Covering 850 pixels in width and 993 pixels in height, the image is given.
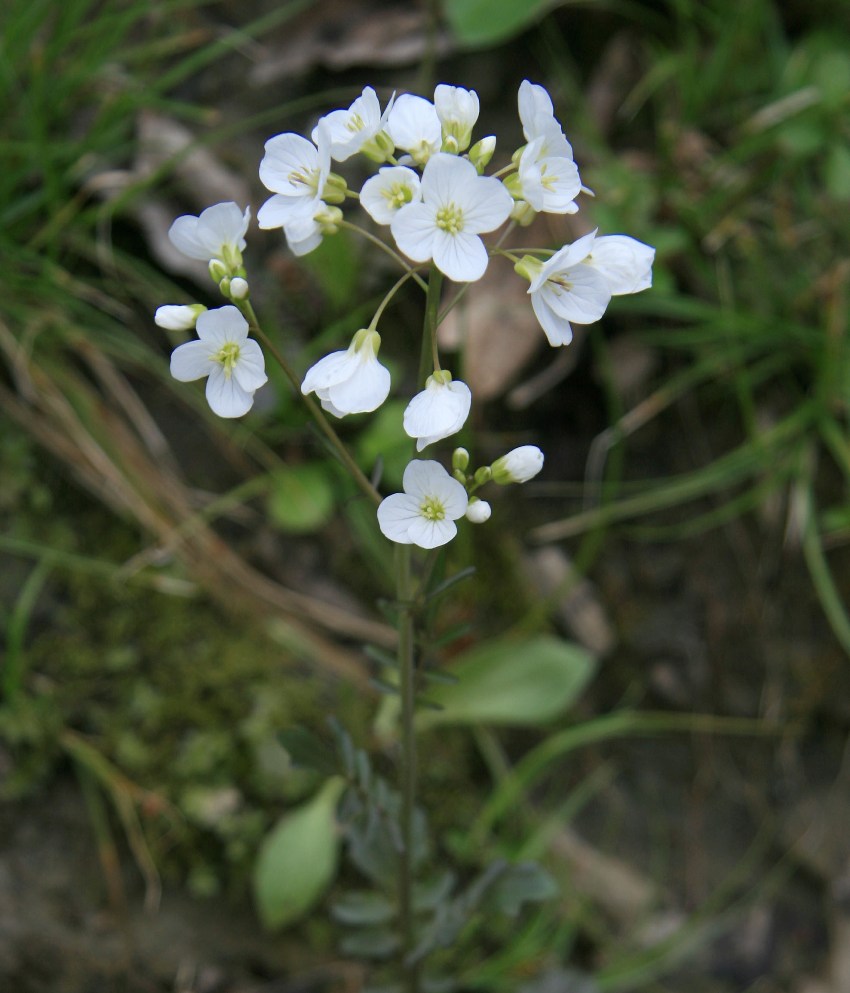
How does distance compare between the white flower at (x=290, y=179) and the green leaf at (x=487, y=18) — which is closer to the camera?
the white flower at (x=290, y=179)

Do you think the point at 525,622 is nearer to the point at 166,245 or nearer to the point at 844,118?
the point at 166,245

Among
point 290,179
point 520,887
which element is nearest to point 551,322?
point 290,179

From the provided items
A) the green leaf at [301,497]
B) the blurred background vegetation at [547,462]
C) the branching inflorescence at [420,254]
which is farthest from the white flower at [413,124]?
the green leaf at [301,497]

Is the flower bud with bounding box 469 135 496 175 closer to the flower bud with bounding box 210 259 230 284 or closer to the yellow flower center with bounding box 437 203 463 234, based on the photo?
the yellow flower center with bounding box 437 203 463 234

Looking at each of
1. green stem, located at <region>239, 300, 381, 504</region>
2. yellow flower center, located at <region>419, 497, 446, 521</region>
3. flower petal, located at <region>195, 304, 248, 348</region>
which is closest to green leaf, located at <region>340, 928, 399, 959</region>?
green stem, located at <region>239, 300, 381, 504</region>

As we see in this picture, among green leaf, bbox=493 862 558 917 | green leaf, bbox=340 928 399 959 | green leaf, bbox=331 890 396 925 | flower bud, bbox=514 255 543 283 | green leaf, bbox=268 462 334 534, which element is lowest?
green leaf, bbox=340 928 399 959

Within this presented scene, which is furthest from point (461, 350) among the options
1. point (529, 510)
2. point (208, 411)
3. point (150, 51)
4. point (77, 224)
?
point (150, 51)

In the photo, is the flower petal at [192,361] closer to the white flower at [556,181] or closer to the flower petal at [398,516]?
the flower petal at [398,516]
